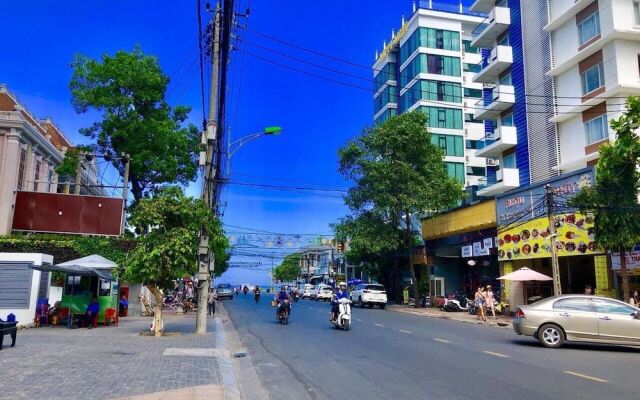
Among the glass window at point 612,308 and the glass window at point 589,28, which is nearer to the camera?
the glass window at point 612,308

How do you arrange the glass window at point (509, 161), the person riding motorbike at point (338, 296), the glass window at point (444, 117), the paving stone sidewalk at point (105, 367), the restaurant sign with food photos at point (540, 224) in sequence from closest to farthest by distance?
the paving stone sidewalk at point (105, 367)
the person riding motorbike at point (338, 296)
the restaurant sign with food photos at point (540, 224)
the glass window at point (509, 161)
the glass window at point (444, 117)

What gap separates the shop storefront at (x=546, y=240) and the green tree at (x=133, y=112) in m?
19.8

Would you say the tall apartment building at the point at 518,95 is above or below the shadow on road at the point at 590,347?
above

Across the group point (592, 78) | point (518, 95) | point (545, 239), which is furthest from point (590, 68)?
point (545, 239)

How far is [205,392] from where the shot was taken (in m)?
8.19

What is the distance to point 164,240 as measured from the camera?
56.9 ft

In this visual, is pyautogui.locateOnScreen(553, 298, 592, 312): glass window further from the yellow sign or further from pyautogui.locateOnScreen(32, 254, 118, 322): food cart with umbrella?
pyautogui.locateOnScreen(32, 254, 118, 322): food cart with umbrella

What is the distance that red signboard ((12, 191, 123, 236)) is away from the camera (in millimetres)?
30375

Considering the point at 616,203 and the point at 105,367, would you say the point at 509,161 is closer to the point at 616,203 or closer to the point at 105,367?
the point at 616,203

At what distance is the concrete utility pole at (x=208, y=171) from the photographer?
18172 millimetres

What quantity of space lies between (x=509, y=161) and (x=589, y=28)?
33.9ft

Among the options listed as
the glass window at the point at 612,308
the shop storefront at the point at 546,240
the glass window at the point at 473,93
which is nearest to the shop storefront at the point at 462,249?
the shop storefront at the point at 546,240

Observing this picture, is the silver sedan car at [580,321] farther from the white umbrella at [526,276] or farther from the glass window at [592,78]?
the glass window at [592,78]

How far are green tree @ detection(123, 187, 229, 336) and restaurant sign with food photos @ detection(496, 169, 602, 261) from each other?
15.9 metres
